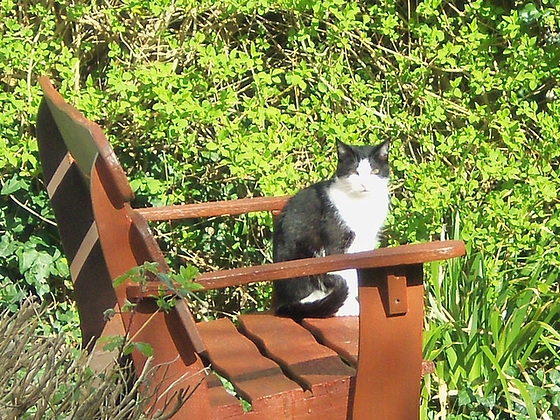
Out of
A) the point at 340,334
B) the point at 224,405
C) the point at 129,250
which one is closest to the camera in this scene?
the point at 129,250

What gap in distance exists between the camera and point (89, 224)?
220 centimetres

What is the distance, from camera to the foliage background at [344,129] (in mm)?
2826

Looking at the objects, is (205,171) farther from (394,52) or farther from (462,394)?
(462,394)

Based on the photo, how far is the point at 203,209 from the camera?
2.40 meters

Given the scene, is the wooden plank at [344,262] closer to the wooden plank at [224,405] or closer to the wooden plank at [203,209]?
the wooden plank at [224,405]

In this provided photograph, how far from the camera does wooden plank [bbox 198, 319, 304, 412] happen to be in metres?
1.78

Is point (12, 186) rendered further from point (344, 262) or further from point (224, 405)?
point (344, 262)

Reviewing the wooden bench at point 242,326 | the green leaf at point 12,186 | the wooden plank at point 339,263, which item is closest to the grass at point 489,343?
the wooden bench at point 242,326

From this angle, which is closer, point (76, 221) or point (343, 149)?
point (76, 221)

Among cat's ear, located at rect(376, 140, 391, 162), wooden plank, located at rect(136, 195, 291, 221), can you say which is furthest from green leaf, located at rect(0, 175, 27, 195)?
cat's ear, located at rect(376, 140, 391, 162)

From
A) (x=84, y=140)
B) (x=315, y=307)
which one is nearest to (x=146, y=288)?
(x=84, y=140)

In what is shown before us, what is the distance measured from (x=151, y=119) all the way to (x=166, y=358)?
165 cm

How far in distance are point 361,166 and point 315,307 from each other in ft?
1.90

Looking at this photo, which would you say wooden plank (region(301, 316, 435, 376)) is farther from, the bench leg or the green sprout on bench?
the green sprout on bench
